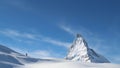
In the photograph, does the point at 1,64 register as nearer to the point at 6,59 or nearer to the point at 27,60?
the point at 6,59

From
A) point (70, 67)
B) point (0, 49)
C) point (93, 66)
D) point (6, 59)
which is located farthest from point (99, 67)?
point (0, 49)

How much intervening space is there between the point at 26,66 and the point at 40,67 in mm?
7481

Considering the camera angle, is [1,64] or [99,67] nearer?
[1,64]

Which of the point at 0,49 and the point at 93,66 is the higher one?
the point at 0,49

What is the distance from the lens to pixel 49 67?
6078 inches

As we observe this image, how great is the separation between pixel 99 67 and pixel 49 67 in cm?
2709

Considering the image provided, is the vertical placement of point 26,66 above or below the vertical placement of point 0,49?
below

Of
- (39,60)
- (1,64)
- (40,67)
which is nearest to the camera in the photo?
(1,64)

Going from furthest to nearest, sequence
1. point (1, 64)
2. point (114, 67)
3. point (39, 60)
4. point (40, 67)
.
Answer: point (39, 60) < point (114, 67) < point (40, 67) < point (1, 64)

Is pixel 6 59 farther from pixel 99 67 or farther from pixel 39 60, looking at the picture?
pixel 99 67

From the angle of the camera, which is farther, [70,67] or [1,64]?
[70,67]

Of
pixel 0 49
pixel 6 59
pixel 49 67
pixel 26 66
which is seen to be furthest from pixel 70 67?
pixel 0 49

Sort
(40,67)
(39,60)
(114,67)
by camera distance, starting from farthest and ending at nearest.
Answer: (39,60)
(114,67)
(40,67)

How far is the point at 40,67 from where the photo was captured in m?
153
